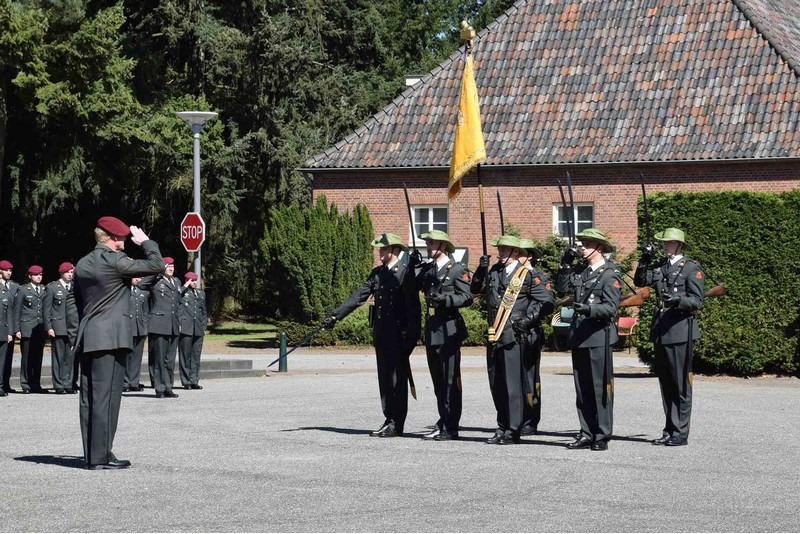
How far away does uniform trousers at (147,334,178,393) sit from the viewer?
1884 cm

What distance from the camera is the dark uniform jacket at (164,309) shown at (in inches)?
771

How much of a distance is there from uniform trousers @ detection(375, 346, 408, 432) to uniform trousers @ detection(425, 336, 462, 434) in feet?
1.07

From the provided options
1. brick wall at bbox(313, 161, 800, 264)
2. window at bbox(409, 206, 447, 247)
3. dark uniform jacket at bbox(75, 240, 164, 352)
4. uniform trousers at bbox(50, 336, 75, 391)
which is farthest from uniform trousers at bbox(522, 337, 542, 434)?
window at bbox(409, 206, 447, 247)

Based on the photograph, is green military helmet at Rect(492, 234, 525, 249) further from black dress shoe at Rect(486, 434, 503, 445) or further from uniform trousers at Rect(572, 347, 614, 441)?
black dress shoe at Rect(486, 434, 503, 445)

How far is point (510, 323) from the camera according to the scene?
1266 cm

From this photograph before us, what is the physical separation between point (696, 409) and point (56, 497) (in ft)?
→ 29.4

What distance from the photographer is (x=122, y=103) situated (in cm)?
3356

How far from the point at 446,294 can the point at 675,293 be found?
7.05 ft

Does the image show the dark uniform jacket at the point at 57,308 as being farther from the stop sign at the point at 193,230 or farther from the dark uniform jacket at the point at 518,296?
the dark uniform jacket at the point at 518,296

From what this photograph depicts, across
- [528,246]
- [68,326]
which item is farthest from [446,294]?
[68,326]

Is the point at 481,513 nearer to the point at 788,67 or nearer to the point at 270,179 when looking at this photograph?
the point at 788,67

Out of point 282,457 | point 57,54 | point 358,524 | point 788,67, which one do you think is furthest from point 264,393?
point 788,67

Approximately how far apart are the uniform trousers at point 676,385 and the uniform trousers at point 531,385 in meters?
1.14

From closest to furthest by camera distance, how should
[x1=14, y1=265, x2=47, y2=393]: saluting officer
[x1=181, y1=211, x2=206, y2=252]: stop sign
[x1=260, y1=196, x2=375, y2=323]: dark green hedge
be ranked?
[x1=14, y1=265, x2=47, y2=393]: saluting officer < [x1=181, y1=211, x2=206, y2=252]: stop sign < [x1=260, y1=196, x2=375, y2=323]: dark green hedge
